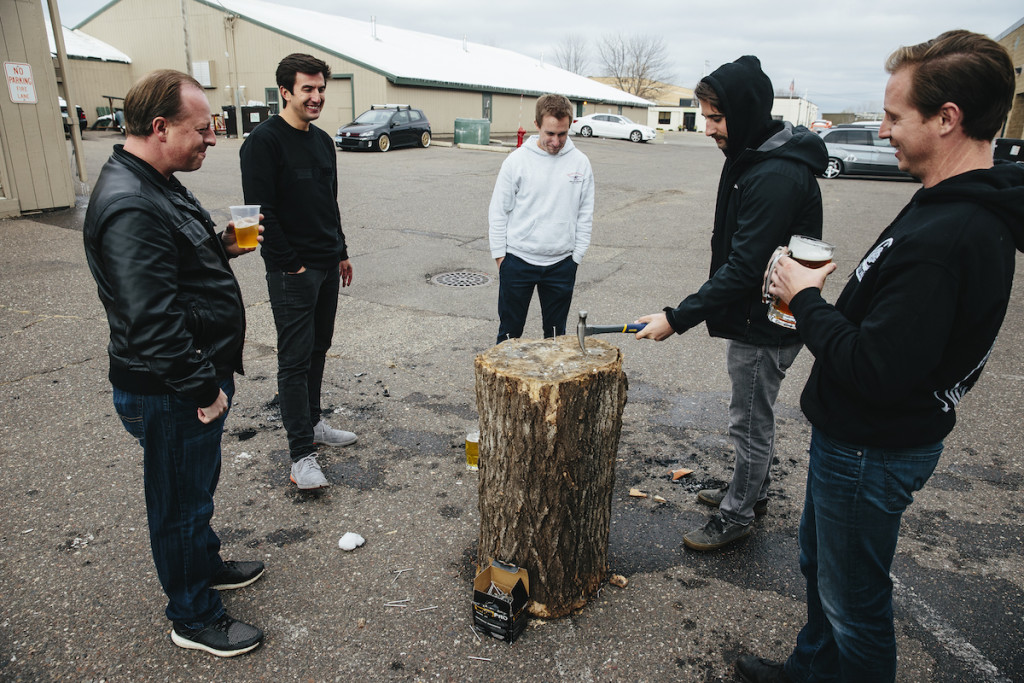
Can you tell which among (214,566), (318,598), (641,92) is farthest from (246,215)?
(641,92)

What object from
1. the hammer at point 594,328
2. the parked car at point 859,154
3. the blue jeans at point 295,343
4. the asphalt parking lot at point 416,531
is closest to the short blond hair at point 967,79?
the hammer at point 594,328

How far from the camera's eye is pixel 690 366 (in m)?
5.42

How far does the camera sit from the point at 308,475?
3545mm

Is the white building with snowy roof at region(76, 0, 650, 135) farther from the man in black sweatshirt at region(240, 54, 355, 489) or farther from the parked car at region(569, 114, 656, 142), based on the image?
the man in black sweatshirt at region(240, 54, 355, 489)

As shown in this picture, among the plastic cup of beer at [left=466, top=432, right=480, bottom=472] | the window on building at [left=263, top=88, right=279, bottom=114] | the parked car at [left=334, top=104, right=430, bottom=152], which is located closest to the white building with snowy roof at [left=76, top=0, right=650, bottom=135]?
the window on building at [left=263, top=88, right=279, bottom=114]

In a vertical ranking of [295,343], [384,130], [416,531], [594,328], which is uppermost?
[384,130]

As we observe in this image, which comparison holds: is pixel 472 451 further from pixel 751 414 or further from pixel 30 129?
pixel 30 129

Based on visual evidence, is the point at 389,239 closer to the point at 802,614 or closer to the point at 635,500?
the point at 635,500

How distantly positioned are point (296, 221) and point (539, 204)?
1621 mm

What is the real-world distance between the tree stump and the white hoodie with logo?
5.45 ft

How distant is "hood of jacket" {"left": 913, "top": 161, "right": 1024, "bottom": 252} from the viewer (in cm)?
156

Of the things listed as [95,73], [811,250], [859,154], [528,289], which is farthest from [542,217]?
[95,73]

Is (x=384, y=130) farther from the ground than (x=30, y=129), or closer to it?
farther from the ground

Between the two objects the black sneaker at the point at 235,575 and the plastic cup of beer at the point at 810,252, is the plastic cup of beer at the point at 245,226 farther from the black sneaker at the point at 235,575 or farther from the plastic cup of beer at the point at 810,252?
the plastic cup of beer at the point at 810,252
